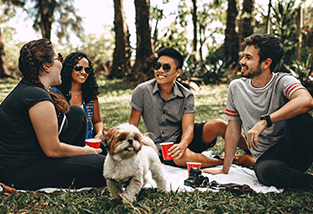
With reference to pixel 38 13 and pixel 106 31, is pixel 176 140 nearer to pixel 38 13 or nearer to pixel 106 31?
pixel 38 13

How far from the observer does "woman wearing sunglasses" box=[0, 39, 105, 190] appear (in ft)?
8.65

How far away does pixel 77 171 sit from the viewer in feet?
9.67

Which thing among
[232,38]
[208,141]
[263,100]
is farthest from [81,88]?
[232,38]

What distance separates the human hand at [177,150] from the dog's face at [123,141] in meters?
1.11

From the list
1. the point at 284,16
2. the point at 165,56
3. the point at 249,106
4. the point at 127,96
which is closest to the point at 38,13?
the point at 127,96

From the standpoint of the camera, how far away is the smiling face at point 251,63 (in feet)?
11.1

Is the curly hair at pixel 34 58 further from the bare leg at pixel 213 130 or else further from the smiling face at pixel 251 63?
the bare leg at pixel 213 130

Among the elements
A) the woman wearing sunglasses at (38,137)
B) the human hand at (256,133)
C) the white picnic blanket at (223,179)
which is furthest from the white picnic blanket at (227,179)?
the woman wearing sunglasses at (38,137)

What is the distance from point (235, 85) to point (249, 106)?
359mm

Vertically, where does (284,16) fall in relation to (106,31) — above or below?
below

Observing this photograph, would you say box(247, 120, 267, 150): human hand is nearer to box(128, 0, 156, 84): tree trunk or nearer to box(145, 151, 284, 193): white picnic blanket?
box(145, 151, 284, 193): white picnic blanket

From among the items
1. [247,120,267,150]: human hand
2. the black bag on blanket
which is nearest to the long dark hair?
the black bag on blanket

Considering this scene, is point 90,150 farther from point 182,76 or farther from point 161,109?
point 182,76

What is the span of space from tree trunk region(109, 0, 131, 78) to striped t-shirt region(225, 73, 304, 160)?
13.1 meters
